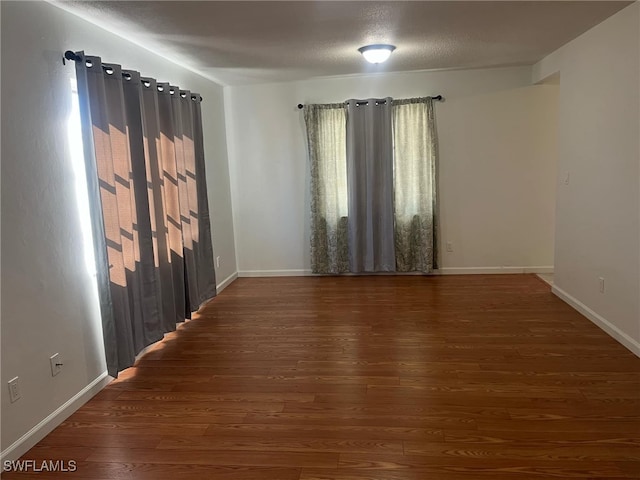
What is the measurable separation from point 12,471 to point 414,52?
4040 millimetres

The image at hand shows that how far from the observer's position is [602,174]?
3.58 metres

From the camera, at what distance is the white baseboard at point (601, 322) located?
3232mm

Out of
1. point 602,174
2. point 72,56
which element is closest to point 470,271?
point 602,174

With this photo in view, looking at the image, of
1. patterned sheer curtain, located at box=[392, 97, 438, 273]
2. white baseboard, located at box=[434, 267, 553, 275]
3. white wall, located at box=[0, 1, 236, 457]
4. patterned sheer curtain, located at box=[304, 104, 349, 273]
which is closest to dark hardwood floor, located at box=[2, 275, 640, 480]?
white wall, located at box=[0, 1, 236, 457]

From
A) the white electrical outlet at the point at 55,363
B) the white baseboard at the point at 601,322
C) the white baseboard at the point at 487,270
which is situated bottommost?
the white baseboard at the point at 601,322

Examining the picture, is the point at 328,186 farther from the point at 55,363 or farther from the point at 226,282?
the point at 55,363

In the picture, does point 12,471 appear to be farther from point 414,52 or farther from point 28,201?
point 414,52

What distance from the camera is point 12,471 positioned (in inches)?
87.7

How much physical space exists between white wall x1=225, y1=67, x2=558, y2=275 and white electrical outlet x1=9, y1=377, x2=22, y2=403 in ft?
11.9

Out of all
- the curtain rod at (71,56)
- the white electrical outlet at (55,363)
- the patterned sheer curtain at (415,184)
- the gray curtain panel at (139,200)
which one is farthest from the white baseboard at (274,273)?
the curtain rod at (71,56)

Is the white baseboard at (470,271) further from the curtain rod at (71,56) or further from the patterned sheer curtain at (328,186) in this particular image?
the curtain rod at (71,56)

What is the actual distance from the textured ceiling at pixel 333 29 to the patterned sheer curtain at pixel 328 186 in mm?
823

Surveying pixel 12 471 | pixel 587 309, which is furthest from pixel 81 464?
pixel 587 309

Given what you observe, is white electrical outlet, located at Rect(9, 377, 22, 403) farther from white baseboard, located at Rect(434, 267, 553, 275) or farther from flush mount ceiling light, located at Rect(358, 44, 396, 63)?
white baseboard, located at Rect(434, 267, 553, 275)
